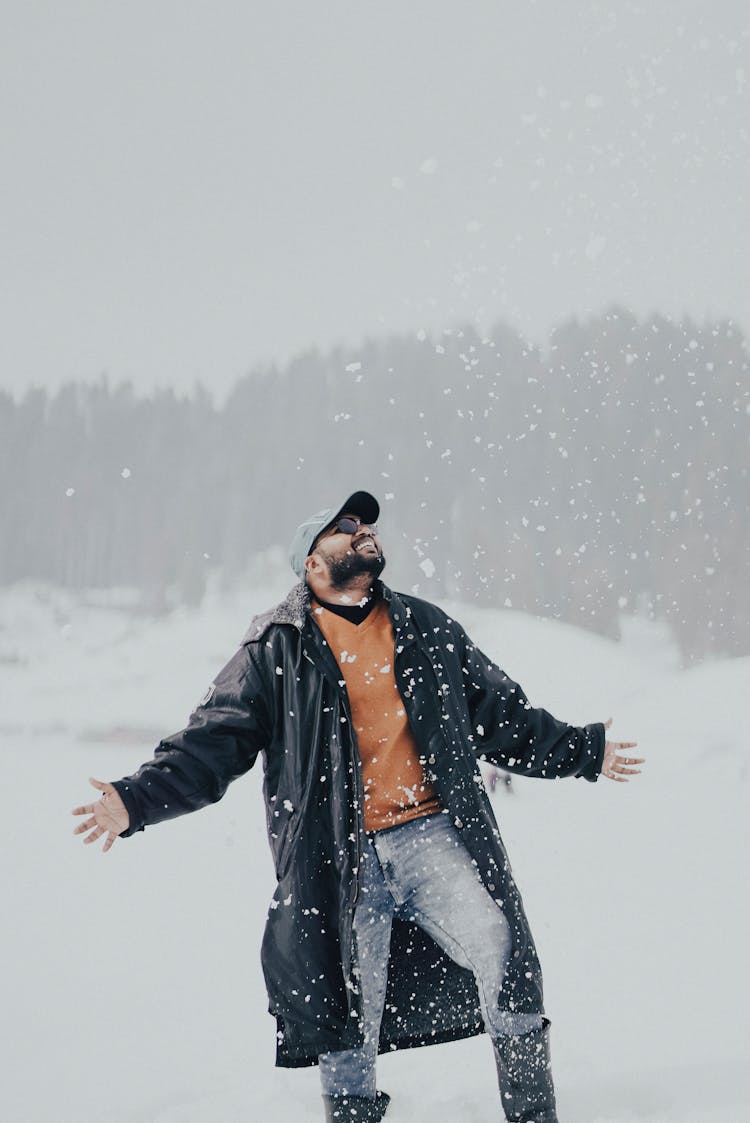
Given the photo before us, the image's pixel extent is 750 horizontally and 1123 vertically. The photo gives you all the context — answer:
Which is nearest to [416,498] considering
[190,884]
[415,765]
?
[190,884]

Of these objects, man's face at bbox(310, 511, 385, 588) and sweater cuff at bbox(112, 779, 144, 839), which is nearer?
sweater cuff at bbox(112, 779, 144, 839)

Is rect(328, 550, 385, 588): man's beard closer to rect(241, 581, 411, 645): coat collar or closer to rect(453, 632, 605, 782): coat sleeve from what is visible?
rect(241, 581, 411, 645): coat collar

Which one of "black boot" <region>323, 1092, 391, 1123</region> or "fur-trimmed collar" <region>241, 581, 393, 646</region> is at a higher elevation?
"fur-trimmed collar" <region>241, 581, 393, 646</region>

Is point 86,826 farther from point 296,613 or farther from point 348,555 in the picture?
point 348,555

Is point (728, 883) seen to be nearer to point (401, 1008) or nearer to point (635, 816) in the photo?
point (635, 816)

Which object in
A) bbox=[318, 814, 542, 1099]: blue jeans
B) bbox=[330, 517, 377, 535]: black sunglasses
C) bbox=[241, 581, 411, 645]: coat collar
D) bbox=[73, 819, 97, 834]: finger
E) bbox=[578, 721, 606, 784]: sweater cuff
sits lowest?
bbox=[318, 814, 542, 1099]: blue jeans

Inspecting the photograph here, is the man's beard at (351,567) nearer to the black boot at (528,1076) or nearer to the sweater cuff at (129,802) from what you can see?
the sweater cuff at (129,802)

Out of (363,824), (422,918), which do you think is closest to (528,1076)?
(422,918)

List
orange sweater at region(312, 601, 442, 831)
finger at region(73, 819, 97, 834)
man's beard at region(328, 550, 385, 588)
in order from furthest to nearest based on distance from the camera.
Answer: man's beard at region(328, 550, 385, 588) < orange sweater at region(312, 601, 442, 831) < finger at region(73, 819, 97, 834)

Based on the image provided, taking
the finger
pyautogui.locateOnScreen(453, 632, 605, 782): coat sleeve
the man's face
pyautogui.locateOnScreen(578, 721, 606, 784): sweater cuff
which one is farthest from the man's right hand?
pyautogui.locateOnScreen(578, 721, 606, 784): sweater cuff

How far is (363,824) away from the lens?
6.13ft

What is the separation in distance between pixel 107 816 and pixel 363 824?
0.52 m

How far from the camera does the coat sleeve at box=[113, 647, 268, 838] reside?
6.09 feet

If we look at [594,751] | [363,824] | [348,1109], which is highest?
[594,751]
